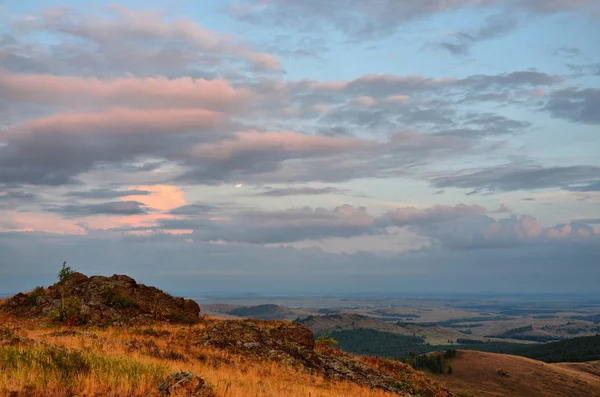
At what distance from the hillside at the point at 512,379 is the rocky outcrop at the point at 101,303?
90.5 m

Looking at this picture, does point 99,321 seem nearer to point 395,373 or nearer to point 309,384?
point 309,384

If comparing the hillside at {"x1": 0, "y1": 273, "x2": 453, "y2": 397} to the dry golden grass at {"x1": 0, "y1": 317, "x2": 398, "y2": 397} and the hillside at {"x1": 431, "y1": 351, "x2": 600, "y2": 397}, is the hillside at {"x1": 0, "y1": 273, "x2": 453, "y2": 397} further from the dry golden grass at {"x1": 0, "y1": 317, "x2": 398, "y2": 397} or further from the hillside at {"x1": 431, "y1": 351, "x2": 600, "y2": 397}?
the hillside at {"x1": 431, "y1": 351, "x2": 600, "y2": 397}

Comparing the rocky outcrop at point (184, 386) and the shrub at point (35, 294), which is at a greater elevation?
the shrub at point (35, 294)

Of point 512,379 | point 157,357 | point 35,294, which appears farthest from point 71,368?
point 512,379

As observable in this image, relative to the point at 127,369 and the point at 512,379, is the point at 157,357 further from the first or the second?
the point at 512,379

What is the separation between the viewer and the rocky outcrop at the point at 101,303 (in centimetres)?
3191

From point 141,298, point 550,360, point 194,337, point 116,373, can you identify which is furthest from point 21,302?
point 550,360

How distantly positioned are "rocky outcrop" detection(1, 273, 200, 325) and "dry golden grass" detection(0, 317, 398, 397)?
4.88 metres

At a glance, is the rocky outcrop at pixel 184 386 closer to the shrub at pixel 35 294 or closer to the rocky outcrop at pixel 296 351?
the rocky outcrop at pixel 296 351

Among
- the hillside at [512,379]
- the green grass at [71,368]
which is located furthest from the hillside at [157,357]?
the hillside at [512,379]

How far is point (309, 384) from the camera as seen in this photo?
21.6 m

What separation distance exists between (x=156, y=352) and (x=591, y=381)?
14177cm

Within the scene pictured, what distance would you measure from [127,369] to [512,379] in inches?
5448

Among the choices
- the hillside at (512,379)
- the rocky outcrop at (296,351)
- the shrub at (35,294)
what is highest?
the shrub at (35,294)
